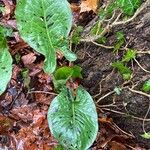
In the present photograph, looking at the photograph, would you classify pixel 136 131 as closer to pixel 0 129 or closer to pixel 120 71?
pixel 120 71

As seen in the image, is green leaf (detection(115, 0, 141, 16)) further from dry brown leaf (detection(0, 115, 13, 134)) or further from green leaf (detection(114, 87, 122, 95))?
dry brown leaf (detection(0, 115, 13, 134))

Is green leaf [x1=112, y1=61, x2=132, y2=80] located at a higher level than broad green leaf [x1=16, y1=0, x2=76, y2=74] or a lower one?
lower

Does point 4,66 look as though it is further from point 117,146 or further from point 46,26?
point 117,146

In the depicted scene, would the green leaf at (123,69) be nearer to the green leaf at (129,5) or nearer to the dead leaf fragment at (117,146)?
the green leaf at (129,5)

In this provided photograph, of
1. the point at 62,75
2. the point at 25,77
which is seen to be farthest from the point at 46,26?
the point at 25,77

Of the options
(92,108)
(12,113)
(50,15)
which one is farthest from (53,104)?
(50,15)

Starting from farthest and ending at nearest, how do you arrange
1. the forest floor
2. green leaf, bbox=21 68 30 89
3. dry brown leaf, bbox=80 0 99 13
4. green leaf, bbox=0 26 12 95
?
dry brown leaf, bbox=80 0 99 13
green leaf, bbox=21 68 30 89
the forest floor
green leaf, bbox=0 26 12 95

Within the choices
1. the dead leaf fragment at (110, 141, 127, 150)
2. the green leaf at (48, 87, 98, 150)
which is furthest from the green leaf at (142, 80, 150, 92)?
the dead leaf fragment at (110, 141, 127, 150)

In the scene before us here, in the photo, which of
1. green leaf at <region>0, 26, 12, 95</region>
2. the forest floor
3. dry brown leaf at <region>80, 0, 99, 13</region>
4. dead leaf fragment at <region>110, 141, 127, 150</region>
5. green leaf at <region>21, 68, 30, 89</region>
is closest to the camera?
green leaf at <region>0, 26, 12, 95</region>
